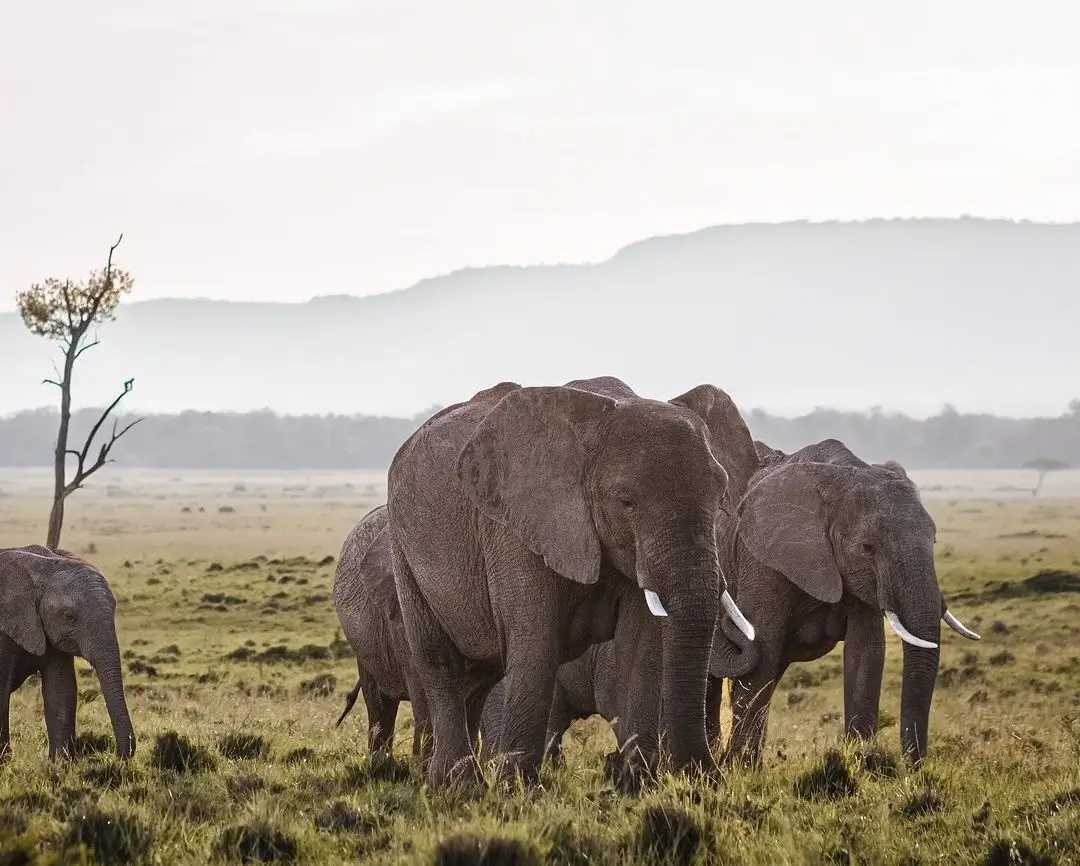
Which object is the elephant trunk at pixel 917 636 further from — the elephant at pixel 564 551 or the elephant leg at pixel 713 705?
the elephant at pixel 564 551

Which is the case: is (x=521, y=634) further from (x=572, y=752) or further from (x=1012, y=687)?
(x=1012, y=687)

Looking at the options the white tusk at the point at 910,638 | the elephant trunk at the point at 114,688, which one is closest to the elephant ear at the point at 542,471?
the white tusk at the point at 910,638

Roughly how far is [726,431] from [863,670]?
2644mm

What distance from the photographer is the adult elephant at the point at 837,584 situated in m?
11.9

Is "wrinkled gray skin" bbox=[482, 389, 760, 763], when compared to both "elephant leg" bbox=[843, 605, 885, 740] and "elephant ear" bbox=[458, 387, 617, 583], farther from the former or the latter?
"elephant ear" bbox=[458, 387, 617, 583]

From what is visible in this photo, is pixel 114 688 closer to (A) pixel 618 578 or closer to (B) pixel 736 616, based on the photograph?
(A) pixel 618 578

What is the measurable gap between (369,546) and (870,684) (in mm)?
4350

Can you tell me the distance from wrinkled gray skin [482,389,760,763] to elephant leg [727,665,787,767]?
19 centimetres

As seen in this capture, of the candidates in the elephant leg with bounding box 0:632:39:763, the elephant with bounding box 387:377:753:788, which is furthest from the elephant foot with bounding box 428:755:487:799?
the elephant leg with bounding box 0:632:39:763

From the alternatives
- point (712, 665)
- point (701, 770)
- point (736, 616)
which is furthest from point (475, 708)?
point (701, 770)

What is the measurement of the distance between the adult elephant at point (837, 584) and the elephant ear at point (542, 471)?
3.26 m

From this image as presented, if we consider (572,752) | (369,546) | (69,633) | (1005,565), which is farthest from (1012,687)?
(1005,565)

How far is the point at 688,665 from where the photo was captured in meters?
8.65

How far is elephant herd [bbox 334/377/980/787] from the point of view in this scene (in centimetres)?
878
